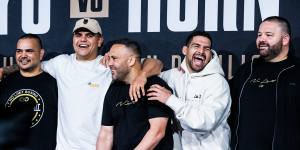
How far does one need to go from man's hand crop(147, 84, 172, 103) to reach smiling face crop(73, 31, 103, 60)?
1.95 ft

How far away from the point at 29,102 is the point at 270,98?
1394 mm

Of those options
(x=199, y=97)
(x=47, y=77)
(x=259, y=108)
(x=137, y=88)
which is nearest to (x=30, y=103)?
(x=47, y=77)

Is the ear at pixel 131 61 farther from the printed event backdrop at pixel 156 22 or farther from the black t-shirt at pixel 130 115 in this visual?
the printed event backdrop at pixel 156 22

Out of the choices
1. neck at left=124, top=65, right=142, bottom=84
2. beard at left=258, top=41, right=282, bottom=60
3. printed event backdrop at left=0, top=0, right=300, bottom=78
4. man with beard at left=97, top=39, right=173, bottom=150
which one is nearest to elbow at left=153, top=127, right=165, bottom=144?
man with beard at left=97, top=39, right=173, bottom=150

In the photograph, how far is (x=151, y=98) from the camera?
279cm

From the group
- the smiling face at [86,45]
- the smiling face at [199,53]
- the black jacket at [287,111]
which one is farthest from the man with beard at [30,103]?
the black jacket at [287,111]

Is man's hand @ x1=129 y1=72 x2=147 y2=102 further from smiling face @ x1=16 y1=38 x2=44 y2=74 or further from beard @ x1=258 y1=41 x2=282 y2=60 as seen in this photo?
smiling face @ x1=16 y1=38 x2=44 y2=74

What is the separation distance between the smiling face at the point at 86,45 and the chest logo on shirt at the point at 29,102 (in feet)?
1.13

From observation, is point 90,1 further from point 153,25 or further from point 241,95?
point 241,95

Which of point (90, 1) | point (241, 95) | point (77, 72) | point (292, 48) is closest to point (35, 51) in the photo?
point (77, 72)

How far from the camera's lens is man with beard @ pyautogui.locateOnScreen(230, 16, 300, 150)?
2.81 meters

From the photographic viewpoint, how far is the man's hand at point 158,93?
9.12ft

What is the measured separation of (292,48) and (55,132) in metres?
1.53

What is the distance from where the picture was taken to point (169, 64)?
367 cm
